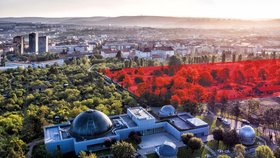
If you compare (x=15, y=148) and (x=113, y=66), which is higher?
(x=113, y=66)

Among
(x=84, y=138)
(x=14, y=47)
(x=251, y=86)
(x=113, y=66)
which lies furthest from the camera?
(x=14, y=47)

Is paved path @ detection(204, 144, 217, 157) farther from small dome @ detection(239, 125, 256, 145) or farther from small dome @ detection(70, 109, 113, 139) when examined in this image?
small dome @ detection(70, 109, 113, 139)

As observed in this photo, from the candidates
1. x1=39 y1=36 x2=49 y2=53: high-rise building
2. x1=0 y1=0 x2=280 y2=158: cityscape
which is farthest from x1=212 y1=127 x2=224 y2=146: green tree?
x1=39 y1=36 x2=49 y2=53: high-rise building

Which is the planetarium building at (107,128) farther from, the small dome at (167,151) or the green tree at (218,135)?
the small dome at (167,151)

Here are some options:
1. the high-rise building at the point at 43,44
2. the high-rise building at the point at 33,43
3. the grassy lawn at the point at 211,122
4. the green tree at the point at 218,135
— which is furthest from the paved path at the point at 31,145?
the high-rise building at the point at 33,43

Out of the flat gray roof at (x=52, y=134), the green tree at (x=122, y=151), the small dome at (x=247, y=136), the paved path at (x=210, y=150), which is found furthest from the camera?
the small dome at (x=247, y=136)

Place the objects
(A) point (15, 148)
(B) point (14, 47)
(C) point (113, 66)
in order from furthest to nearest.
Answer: (B) point (14, 47), (C) point (113, 66), (A) point (15, 148)

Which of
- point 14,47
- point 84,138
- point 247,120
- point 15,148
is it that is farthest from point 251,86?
point 14,47

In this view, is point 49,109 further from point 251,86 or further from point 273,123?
point 251,86
